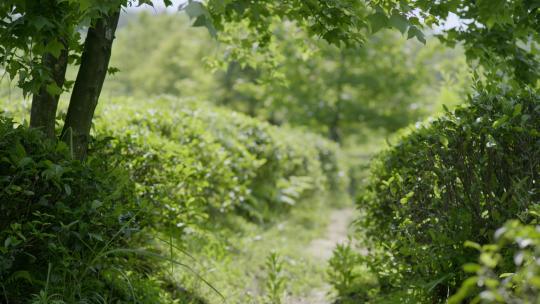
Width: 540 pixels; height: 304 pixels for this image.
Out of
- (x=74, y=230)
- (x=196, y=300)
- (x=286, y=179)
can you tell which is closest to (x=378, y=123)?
(x=286, y=179)

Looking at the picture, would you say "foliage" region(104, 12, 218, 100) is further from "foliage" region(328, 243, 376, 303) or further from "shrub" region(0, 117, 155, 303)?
"shrub" region(0, 117, 155, 303)

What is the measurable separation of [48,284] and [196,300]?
2.16m

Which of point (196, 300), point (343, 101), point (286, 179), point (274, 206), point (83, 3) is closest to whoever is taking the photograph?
point (83, 3)

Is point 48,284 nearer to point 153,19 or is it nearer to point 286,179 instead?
point 286,179

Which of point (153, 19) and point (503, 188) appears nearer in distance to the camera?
point (503, 188)

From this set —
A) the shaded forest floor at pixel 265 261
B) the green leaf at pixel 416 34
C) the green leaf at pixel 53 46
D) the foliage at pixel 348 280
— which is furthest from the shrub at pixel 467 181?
the green leaf at pixel 53 46

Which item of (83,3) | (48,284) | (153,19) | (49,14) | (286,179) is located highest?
(153,19)

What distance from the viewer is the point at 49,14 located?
317 centimetres

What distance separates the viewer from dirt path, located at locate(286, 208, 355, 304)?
611 centimetres

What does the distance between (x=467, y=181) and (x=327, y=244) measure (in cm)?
647

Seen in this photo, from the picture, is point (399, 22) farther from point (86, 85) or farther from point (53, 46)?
point (86, 85)

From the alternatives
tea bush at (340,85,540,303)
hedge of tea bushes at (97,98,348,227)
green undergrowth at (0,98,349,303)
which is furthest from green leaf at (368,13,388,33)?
hedge of tea bushes at (97,98,348,227)

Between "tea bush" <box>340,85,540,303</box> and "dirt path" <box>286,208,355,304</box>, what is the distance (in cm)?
226

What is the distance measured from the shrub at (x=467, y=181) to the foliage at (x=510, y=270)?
0.27 m
